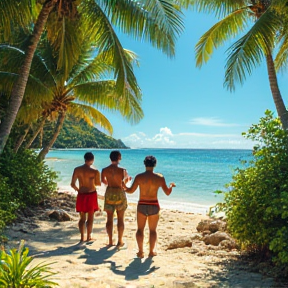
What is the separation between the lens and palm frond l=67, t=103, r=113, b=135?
13.6 metres

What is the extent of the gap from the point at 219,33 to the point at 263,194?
6558mm

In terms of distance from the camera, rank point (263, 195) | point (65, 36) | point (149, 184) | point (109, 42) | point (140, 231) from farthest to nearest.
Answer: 1. point (65, 36)
2. point (109, 42)
3. point (140, 231)
4. point (149, 184)
5. point (263, 195)

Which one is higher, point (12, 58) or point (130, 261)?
point (12, 58)

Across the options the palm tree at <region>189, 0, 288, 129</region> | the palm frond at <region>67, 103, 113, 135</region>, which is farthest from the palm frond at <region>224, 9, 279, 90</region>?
the palm frond at <region>67, 103, 113, 135</region>

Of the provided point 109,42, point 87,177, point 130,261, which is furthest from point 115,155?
point 109,42

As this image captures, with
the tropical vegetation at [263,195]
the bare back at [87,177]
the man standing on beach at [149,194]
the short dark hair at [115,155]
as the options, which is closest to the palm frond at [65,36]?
the bare back at [87,177]

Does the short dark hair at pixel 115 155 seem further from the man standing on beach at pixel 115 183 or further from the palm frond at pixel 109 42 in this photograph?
the palm frond at pixel 109 42

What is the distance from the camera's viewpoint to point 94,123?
596 inches

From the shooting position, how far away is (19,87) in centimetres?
734

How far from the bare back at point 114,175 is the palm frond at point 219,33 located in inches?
226

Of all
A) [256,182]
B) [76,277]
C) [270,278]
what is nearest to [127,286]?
[76,277]

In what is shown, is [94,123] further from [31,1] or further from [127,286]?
[127,286]

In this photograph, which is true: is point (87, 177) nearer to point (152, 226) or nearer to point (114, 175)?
point (114, 175)

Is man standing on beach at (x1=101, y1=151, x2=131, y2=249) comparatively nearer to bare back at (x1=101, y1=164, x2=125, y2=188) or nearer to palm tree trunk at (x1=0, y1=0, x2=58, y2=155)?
bare back at (x1=101, y1=164, x2=125, y2=188)
